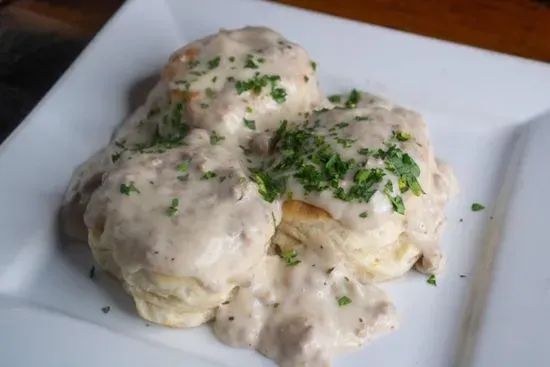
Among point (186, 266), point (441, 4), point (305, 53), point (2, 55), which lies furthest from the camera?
point (441, 4)

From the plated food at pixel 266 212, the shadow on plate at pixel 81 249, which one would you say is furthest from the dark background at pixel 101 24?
Result: the plated food at pixel 266 212

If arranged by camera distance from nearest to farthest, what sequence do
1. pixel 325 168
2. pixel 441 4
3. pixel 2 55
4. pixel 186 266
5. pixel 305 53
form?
1. pixel 186 266
2. pixel 325 168
3. pixel 305 53
4. pixel 2 55
5. pixel 441 4

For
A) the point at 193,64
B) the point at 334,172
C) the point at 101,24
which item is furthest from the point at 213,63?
the point at 101,24

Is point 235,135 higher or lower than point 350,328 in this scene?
higher

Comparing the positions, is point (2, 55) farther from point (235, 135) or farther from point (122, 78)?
point (235, 135)

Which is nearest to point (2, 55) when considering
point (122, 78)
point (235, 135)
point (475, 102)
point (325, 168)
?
point (122, 78)

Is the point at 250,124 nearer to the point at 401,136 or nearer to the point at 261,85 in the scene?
the point at 261,85

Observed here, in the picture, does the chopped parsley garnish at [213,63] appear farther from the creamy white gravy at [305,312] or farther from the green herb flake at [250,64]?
the creamy white gravy at [305,312]
